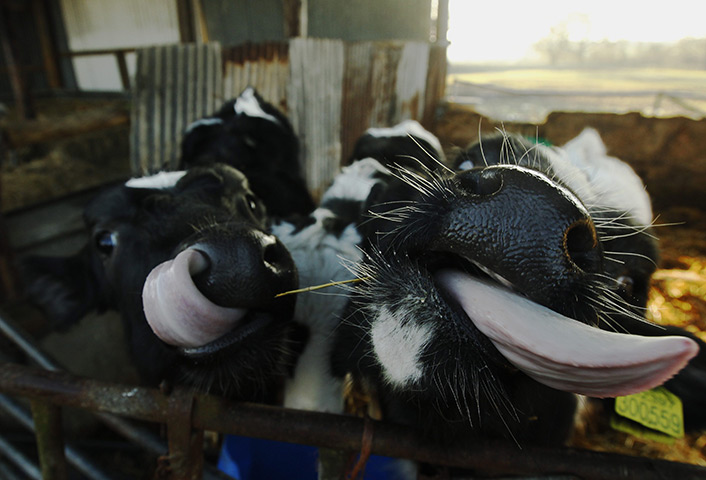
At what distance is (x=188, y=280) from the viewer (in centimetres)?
114

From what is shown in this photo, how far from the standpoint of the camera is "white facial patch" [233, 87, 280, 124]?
9.61 ft

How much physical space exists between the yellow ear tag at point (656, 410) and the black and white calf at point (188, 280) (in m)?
1.13

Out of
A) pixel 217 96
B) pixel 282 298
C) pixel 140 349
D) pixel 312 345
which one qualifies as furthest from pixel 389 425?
pixel 217 96

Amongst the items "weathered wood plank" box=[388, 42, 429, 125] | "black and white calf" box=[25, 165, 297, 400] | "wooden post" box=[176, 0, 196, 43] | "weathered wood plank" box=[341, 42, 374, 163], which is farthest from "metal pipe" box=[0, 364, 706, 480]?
"wooden post" box=[176, 0, 196, 43]

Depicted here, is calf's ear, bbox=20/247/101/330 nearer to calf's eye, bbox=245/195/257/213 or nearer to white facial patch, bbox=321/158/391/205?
calf's eye, bbox=245/195/257/213

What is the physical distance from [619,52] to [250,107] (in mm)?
41718

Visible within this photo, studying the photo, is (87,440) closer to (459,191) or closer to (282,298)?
(282,298)

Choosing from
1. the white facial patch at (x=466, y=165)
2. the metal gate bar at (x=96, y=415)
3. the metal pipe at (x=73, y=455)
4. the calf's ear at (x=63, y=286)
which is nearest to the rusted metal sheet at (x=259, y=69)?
the calf's ear at (x=63, y=286)

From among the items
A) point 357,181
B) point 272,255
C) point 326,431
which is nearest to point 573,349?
point 326,431

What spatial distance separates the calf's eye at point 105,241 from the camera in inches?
72.2

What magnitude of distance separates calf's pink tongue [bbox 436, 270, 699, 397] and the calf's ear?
206 cm

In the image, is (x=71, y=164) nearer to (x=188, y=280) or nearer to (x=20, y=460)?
(x=20, y=460)

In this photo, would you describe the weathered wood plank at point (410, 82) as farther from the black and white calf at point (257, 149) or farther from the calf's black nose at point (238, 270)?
the calf's black nose at point (238, 270)

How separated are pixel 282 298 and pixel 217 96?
3108 millimetres
